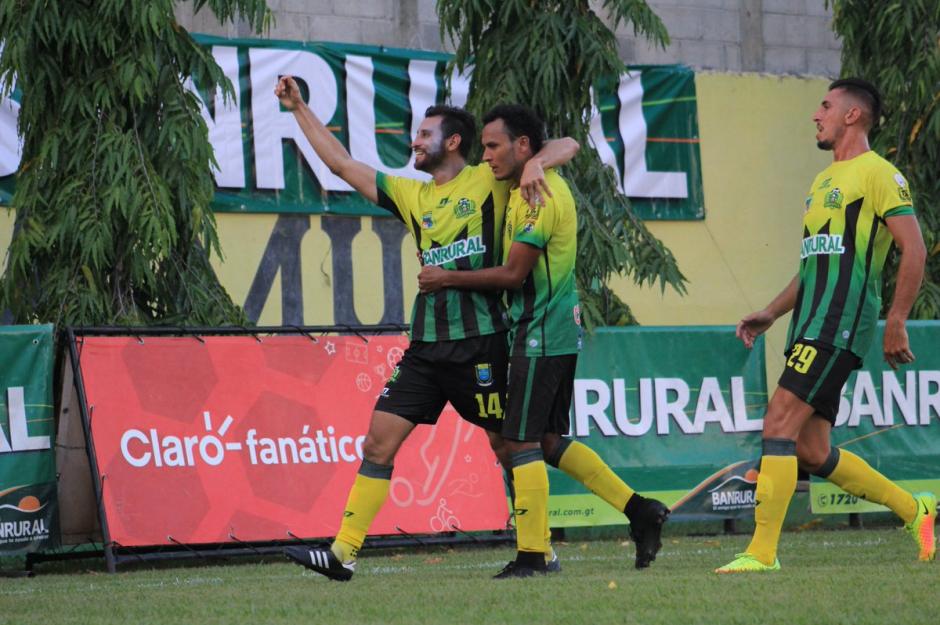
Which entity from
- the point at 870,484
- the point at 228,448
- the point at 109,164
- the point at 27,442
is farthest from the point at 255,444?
the point at 870,484

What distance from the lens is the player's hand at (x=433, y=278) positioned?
23.4ft

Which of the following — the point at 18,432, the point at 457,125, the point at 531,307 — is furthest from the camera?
the point at 18,432

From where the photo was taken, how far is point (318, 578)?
25.4 ft

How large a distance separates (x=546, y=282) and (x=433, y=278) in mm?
500

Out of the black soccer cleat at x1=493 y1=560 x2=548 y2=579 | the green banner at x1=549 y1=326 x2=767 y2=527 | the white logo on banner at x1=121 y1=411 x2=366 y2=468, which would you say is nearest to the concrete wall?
the green banner at x1=549 y1=326 x2=767 y2=527

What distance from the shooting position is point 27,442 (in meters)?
9.37

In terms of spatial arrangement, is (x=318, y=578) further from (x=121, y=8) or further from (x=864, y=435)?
(x=864, y=435)

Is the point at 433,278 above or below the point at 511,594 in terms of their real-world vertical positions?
above

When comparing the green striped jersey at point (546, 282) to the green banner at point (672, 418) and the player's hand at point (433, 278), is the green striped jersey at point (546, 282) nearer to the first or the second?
the player's hand at point (433, 278)

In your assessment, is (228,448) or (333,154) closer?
(333,154)

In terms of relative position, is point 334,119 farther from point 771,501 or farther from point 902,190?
point 771,501

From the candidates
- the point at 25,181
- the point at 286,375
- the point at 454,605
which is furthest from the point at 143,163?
the point at 454,605

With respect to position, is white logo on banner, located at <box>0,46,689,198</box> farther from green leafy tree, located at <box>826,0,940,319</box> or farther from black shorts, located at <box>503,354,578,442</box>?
black shorts, located at <box>503,354,578,442</box>

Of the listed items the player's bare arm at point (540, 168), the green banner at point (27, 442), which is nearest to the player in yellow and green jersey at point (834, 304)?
the player's bare arm at point (540, 168)
